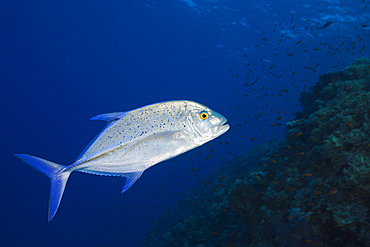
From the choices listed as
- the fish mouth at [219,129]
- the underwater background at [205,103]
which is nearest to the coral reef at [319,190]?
the underwater background at [205,103]

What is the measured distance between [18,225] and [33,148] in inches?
987

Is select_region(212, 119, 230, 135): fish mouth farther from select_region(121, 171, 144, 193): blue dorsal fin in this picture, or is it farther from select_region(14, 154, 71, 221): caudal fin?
select_region(14, 154, 71, 221): caudal fin

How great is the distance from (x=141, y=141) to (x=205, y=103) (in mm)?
4405

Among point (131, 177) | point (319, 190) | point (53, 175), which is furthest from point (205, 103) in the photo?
point (53, 175)

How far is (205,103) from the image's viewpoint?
5.16 meters

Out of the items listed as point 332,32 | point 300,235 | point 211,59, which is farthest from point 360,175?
point 211,59

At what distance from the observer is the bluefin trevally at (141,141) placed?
920mm

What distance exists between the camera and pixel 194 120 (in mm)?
971

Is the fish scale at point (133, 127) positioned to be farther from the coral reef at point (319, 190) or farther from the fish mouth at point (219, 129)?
the coral reef at point (319, 190)

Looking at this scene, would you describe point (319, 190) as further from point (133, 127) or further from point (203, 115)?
point (133, 127)

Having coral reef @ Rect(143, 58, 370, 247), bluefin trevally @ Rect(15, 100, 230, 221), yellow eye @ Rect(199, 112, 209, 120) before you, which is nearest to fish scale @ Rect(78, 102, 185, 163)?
bluefin trevally @ Rect(15, 100, 230, 221)

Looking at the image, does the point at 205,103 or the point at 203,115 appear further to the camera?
the point at 205,103

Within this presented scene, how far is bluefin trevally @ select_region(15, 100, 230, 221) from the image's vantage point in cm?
92

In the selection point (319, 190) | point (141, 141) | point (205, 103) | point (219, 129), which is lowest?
point (319, 190)
